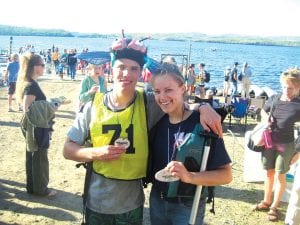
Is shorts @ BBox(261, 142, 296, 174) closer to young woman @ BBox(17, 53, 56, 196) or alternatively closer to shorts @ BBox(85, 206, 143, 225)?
shorts @ BBox(85, 206, 143, 225)

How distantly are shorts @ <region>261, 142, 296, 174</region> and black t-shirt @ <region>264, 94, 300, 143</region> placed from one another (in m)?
0.13

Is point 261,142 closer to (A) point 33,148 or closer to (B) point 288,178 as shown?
(B) point 288,178

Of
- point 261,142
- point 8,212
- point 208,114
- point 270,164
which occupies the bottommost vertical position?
point 8,212

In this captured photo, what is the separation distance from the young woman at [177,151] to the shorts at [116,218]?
0.53 feet

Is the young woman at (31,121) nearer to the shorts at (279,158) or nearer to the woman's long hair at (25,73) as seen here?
the woman's long hair at (25,73)

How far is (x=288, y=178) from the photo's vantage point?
5.94m

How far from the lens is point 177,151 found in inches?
95.3

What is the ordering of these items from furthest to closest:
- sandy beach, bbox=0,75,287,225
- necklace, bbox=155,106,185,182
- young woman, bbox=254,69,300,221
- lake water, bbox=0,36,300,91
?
lake water, bbox=0,36,300,91 < sandy beach, bbox=0,75,287,225 < young woman, bbox=254,69,300,221 < necklace, bbox=155,106,185,182

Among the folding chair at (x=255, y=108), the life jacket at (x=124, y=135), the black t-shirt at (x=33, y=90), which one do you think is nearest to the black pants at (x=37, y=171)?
the black t-shirt at (x=33, y=90)

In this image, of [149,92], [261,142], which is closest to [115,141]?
[149,92]

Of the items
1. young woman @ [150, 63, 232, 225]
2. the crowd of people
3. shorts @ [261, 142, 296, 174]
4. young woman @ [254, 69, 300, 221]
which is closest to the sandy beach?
young woman @ [254, 69, 300, 221]

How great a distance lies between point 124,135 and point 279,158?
3397 mm

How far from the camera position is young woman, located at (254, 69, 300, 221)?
16.4 ft

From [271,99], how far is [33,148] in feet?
12.3
